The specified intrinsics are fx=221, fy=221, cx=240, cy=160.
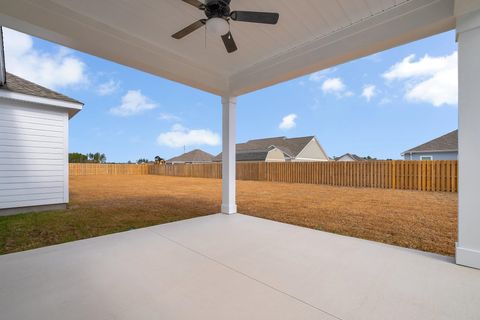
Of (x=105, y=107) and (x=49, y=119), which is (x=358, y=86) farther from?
(x=105, y=107)

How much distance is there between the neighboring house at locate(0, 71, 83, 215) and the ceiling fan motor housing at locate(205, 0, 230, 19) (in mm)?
4871

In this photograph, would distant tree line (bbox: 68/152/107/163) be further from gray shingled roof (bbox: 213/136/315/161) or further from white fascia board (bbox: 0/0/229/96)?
white fascia board (bbox: 0/0/229/96)

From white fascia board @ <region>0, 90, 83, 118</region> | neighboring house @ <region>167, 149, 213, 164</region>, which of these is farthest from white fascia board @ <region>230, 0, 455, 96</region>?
neighboring house @ <region>167, 149, 213, 164</region>

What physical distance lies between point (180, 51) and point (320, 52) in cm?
194

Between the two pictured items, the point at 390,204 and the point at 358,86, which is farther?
the point at 358,86

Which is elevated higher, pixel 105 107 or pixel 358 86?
pixel 358 86

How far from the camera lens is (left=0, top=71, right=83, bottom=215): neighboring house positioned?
4.58m

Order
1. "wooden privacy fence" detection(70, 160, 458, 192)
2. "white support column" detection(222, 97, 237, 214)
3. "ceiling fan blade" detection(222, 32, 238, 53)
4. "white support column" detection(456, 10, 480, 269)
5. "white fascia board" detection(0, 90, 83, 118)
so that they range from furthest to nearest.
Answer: "wooden privacy fence" detection(70, 160, 458, 192) → "white fascia board" detection(0, 90, 83, 118) → "white support column" detection(222, 97, 237, 214) → "ceiling fan blade" detection(222, 32, 238, 53) → "white support column" detection(456, 10, 480, 269)

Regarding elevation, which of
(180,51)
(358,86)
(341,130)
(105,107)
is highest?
(358,86)

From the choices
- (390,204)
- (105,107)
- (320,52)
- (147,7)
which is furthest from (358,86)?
(105,107)

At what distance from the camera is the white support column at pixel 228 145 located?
4.18 meters

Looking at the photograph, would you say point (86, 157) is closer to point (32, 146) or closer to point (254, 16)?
point (32, 146)

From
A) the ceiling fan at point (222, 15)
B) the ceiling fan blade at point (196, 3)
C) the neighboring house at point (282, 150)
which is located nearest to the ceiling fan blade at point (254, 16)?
the ceiling fan at point (222, 15)

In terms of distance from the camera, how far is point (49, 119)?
16.9 ft
